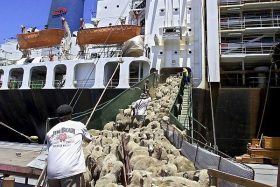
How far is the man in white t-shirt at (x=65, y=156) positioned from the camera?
3.55 meters

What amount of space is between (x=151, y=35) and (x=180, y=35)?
2.10 metres

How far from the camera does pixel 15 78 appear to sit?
22891mm

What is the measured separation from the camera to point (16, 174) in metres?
6.88

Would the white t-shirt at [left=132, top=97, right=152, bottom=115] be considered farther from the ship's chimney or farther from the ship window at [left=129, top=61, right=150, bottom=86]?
the ship's chimney

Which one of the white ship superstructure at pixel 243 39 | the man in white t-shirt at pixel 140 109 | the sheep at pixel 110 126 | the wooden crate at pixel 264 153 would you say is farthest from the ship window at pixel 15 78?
the wooden crate at pixel 264 153

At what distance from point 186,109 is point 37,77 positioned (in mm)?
12246

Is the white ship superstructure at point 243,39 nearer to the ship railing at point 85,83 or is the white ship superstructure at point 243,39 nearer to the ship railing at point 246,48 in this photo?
the ship railing at point 246,48

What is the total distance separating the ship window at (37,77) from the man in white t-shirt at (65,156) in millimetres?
16963

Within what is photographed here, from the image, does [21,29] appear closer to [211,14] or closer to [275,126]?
[211,14]

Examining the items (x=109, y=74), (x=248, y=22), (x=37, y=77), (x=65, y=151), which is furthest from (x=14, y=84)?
(x=65, y=151)

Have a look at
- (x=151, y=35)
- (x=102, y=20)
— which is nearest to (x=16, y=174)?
(x=151, y=35)

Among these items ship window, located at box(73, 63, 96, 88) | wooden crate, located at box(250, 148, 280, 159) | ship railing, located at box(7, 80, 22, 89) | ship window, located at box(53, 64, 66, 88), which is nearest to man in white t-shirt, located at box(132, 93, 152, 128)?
wooden crate, located at box(250, 148, 280, 159)

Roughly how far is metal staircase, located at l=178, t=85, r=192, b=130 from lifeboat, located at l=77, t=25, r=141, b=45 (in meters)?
5.14

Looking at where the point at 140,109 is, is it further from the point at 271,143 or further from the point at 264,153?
the point at 271,143
